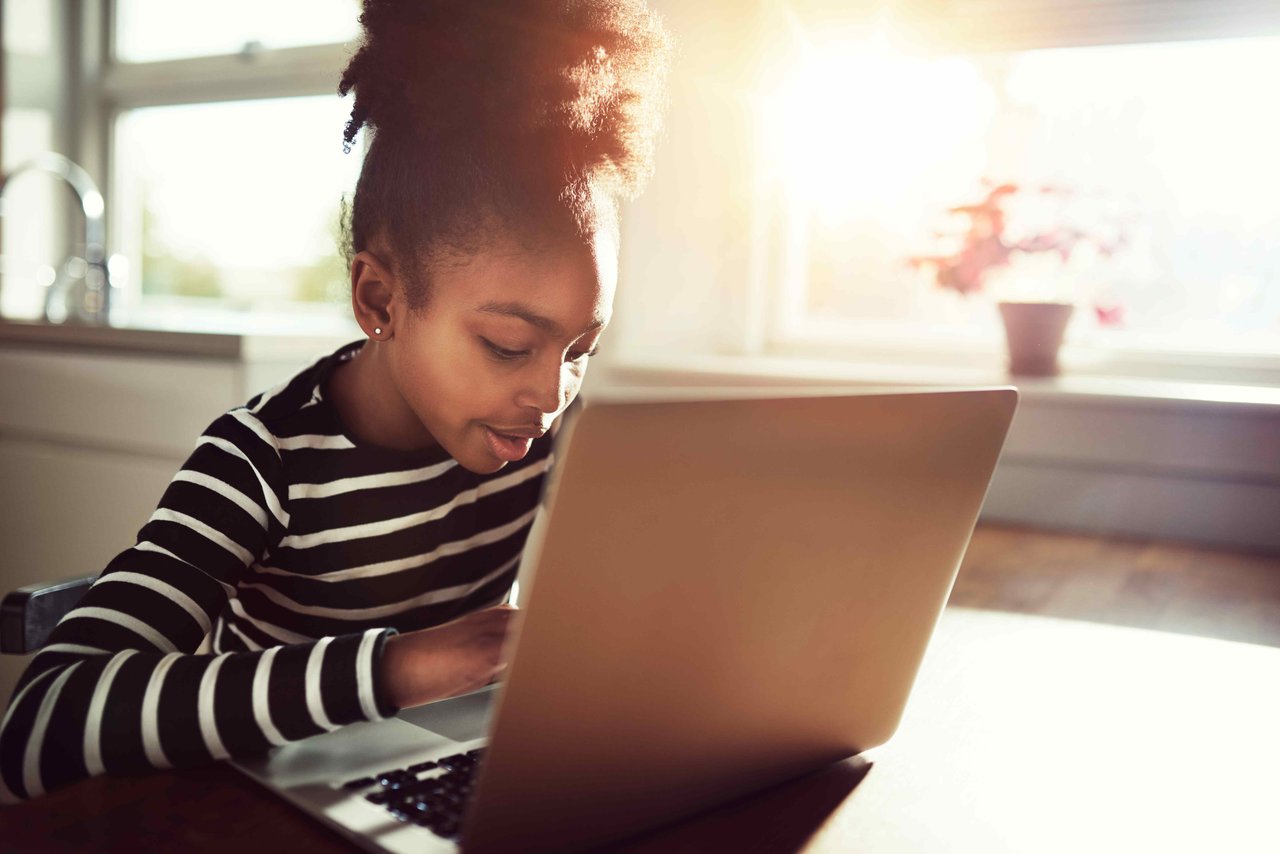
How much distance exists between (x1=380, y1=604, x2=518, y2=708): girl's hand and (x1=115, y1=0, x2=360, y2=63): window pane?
209 cm

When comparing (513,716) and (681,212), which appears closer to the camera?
(513,716)

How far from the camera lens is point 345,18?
241cm

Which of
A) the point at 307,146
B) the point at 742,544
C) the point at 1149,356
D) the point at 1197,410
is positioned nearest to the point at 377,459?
the point at 742,544

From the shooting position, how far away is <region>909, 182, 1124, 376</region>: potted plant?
1.63 m

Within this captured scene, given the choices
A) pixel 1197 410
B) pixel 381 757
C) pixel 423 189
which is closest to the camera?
pixel 381 757

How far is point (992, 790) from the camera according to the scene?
1.80 feet

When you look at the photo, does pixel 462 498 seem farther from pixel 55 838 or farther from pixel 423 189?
pixel 55 838

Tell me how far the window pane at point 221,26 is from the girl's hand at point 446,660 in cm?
209

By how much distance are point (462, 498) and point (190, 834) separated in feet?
1.61

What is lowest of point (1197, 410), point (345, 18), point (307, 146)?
point (1197, 410)

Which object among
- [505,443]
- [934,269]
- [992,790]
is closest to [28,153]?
[934,269]

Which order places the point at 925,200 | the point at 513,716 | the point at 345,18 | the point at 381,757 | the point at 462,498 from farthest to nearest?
the point at 345,18
the point at 925,200
the point at 462,498
the point at 381,757
the point at 513,716

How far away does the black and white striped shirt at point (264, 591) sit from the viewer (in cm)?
53

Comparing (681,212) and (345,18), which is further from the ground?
(345,18)
